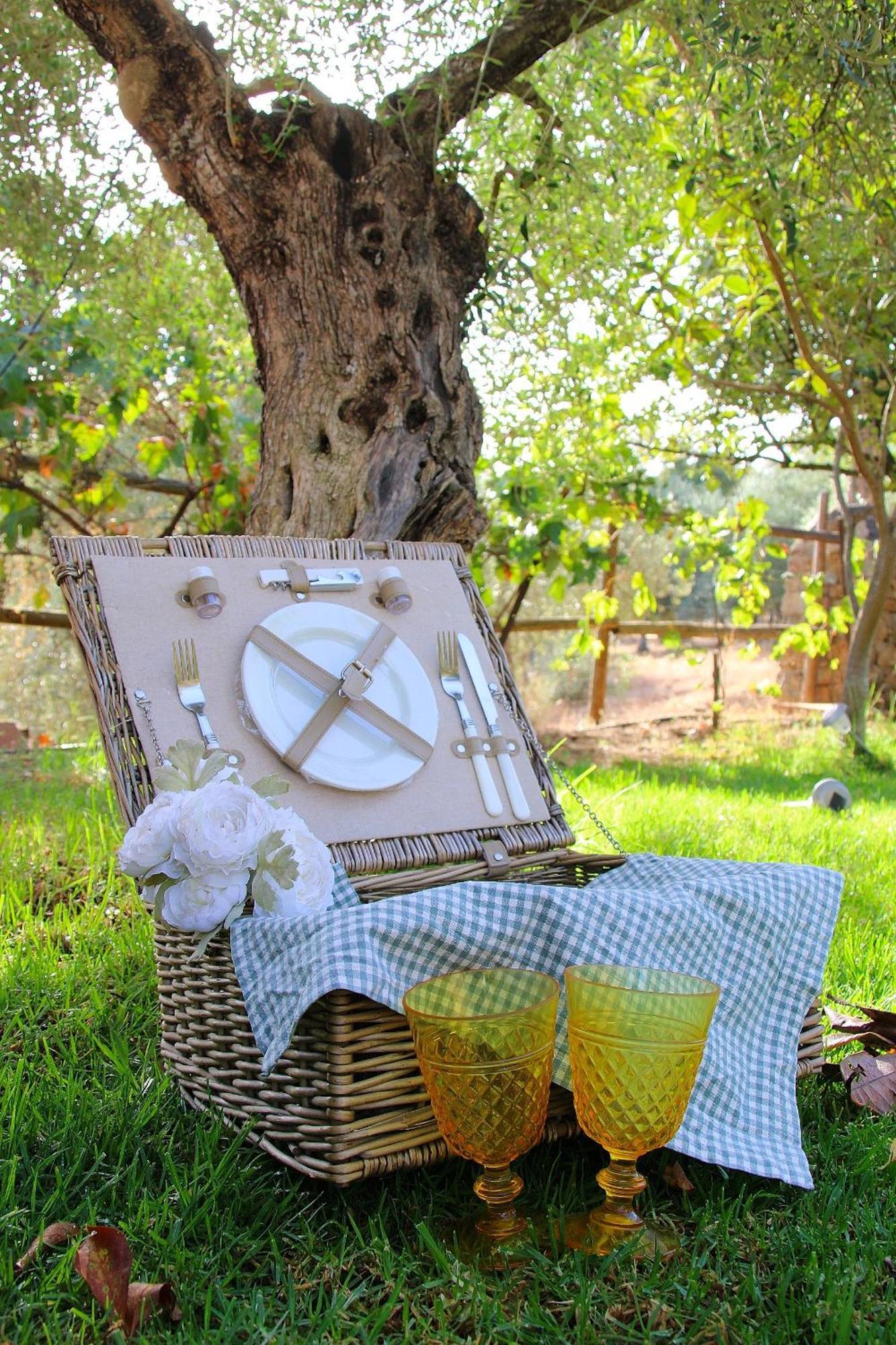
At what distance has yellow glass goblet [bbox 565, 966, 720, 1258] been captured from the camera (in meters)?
1.12

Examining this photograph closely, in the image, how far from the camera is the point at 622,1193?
1.16 m

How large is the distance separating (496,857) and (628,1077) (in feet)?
2.41

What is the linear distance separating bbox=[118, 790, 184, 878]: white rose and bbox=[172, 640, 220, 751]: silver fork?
39cm

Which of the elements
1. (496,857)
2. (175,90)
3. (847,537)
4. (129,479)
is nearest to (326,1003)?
(496,857)

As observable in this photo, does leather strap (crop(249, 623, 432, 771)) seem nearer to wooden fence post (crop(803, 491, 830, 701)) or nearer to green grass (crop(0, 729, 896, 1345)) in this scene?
green grass (crop(0, 729, 896, 1345))

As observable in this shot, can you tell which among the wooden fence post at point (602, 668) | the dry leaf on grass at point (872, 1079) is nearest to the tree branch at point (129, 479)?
the wooden fence post at point (602, 668)

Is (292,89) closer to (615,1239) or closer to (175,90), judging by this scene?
(175,90)

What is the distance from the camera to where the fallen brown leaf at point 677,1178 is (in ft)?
4.41

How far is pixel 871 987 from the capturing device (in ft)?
6.69

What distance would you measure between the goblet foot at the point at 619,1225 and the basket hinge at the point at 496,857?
0.66 meters

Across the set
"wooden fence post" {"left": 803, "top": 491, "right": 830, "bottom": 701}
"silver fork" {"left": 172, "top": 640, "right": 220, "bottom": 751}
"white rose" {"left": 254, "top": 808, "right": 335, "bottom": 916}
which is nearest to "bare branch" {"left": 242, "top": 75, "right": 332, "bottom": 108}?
"silver fork" {"left": 172, "top": 640, "right": 220, "bottom": 751}

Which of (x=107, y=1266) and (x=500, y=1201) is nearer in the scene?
(x=107, y=1266)

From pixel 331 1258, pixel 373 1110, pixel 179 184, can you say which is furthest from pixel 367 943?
pixel 179 184

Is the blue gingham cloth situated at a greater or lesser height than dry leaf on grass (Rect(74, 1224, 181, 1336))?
greater
